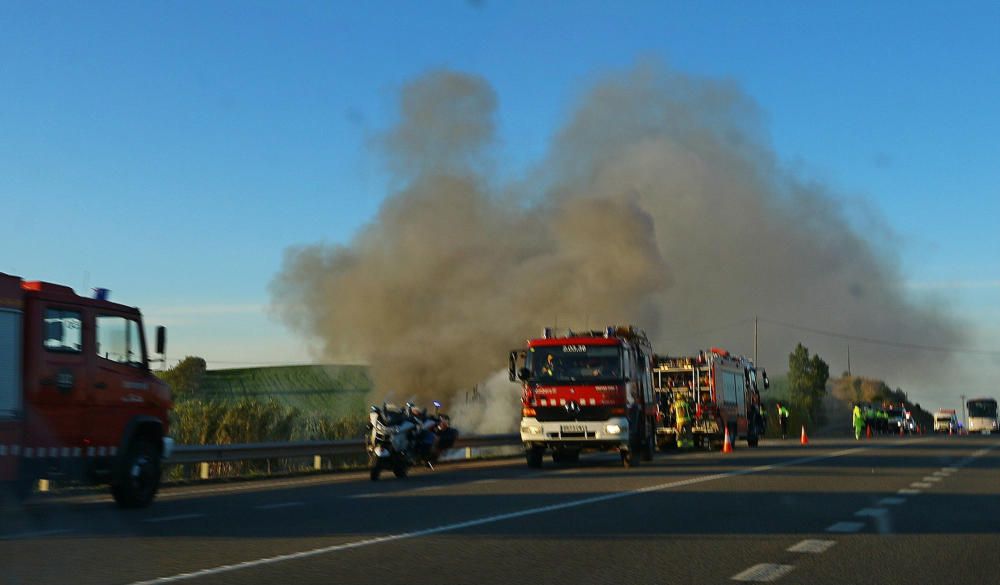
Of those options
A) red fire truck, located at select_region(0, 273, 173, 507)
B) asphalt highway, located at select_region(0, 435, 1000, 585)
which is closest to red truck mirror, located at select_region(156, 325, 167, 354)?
red fire truck, located at select_region(0, 273, 173, 507)

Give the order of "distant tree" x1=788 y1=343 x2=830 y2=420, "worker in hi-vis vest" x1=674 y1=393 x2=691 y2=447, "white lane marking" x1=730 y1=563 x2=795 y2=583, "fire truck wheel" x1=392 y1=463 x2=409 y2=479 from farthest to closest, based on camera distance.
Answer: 1. "distant tree" x1=788 y1=343 x2=830 y2=420
2. "worker in hi-vis vest" x1=674 y1=393 x2=691 y2=447
3. "fire truck wheel" x1=392 y1=463 x2=409 y2=479
4. "white lane marking" x1=730 y1=563 x2=795 y2=583

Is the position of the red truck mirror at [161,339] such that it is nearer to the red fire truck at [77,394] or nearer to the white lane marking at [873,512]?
the red fire truck at [77,394]

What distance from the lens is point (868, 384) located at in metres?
193

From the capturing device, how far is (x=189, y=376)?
86875 mm

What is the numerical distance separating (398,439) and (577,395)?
535 cm

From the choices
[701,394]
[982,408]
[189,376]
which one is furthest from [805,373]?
[701,394]

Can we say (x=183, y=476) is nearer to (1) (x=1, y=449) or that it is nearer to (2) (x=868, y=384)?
(1) (x=1, y=449)

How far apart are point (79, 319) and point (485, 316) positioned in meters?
58.0

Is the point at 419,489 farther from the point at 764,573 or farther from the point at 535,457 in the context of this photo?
the point at 764,573

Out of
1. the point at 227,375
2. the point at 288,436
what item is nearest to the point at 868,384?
the point at 227,375

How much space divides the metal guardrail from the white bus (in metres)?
71.5

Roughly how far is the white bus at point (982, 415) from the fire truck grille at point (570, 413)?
7318 centimetres

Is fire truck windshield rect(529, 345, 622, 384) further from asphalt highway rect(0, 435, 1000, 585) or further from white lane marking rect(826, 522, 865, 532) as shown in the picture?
white lane marking rect(826, 522, 865, 532)

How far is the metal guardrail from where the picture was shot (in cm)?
1977
